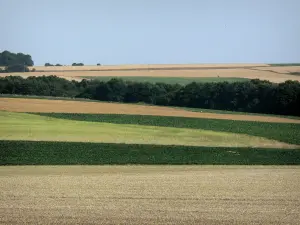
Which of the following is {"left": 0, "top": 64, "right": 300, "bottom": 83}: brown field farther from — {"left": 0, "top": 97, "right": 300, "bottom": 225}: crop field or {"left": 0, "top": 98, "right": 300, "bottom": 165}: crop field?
{"left": 0, "top": 97, "right": 300, "bottom": 225}: crop field

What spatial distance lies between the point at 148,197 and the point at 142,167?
9.41 m

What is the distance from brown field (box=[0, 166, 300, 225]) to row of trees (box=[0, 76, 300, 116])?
1689 inches

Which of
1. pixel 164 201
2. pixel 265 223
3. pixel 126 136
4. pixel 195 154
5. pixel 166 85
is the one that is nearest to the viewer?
pixel 265 223

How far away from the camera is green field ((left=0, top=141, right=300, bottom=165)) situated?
27.9 m

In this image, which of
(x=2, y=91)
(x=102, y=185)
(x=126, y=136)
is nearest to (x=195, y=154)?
(x=126, y=136)

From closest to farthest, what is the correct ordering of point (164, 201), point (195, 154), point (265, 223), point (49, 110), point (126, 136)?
1. point (265, 223)
2. point (164, 201)
3. point (195, 154)
4. point (126, 136)
5. point (49, 110)

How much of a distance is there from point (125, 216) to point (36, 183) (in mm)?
6238

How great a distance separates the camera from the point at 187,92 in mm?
75875

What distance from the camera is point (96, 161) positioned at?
27.9m

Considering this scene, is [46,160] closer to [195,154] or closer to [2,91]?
[195,154]

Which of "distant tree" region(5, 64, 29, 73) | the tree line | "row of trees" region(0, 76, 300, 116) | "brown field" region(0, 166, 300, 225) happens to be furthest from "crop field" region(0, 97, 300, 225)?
the tree line

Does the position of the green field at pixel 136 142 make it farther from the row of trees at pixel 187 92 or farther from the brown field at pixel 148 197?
the row of trees at pixel 187 92

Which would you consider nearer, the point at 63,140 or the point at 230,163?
the point at 230,163

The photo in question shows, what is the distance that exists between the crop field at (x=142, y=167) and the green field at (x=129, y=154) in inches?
2.0
